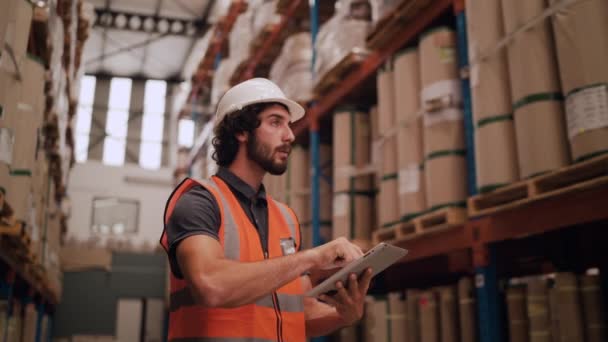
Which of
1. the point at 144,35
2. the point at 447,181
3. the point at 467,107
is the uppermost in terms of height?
the point at 144,35

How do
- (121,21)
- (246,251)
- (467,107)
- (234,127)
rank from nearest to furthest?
(246,251)
(234,127)
(467,107)
(121,21)

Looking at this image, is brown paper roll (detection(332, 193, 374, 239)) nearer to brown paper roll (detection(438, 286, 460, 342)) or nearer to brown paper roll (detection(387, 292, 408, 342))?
brown paper roll (detection(387, 292, 408, 342))

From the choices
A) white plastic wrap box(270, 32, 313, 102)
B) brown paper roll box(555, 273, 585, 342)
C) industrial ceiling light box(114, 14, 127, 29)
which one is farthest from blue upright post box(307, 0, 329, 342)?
industrial ceiling light box(114, 14, 127, 29)

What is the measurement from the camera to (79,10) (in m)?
7.78

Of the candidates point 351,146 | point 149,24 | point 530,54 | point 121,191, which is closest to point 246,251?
point 530,54

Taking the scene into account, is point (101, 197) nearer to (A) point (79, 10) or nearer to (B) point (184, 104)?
(B) point (184, 104)

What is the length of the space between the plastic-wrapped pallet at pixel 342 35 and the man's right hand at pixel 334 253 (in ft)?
12.2

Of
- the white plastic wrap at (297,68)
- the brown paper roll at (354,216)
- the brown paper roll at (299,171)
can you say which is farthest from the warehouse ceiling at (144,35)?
the brown paper roll at (354,216)

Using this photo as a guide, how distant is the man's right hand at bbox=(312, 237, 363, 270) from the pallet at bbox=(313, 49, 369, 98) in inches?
144

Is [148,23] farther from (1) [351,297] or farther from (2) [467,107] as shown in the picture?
(1) [351,297]

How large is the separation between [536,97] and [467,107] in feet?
2.66

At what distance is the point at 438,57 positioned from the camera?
446 cm

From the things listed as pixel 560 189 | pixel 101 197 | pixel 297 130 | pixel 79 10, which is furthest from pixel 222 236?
pixel 101 197

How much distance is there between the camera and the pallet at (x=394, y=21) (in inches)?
184
